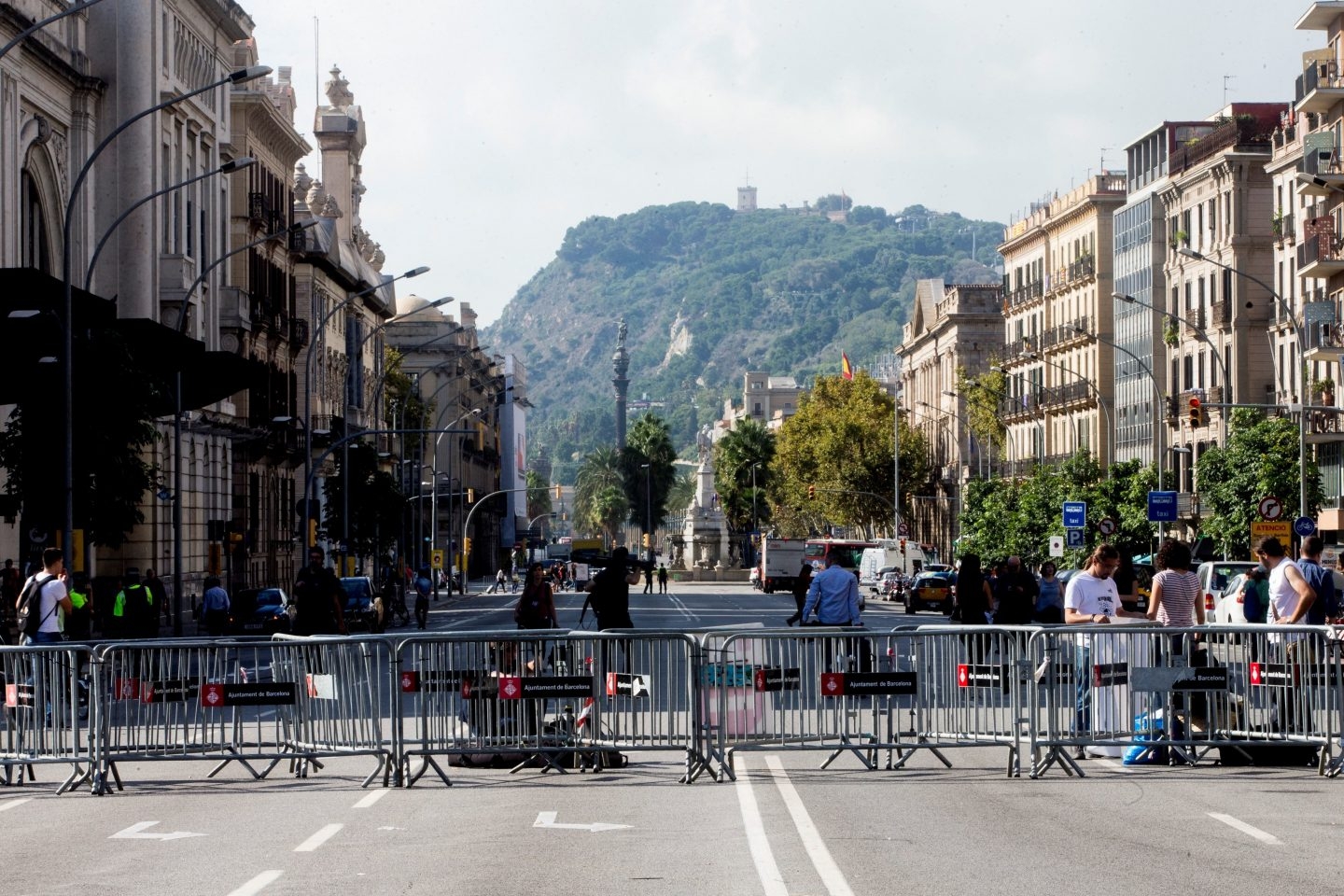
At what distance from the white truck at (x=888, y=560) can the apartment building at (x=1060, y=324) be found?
7.08 meters

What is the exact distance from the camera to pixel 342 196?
110062 mm

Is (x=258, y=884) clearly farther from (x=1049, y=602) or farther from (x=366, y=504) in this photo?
(x=366, y=504)

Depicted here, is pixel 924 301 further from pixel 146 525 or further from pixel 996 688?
pixel 996 688

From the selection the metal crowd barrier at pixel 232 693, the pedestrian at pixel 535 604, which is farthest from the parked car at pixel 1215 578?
the metal crowd barrier at pixel 232 693

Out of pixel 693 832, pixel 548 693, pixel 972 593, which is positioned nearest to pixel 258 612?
pixel 972 593

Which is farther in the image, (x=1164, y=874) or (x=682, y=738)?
(x=682, y=738)

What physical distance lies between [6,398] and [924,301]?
11022 cm

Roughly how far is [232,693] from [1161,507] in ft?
136

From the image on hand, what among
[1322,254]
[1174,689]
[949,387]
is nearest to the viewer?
[1174,689]

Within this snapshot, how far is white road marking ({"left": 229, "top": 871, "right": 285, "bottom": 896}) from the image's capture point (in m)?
11.7

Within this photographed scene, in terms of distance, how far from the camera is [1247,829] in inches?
557

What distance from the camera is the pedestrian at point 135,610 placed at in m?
31.1

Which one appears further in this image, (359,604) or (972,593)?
(359,604)

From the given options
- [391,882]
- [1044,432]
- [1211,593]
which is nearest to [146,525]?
[1211,593]
